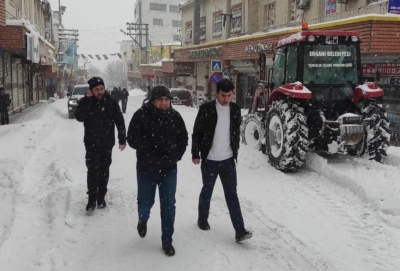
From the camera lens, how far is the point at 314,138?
721 centimetres

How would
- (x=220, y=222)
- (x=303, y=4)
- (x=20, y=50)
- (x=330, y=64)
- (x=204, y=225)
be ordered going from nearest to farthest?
(x=204, y=225) → (x=220, y=222) → (x=330, y=64) → (x=20, y=50) → (x=303, y=4)

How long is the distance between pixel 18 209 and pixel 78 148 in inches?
193

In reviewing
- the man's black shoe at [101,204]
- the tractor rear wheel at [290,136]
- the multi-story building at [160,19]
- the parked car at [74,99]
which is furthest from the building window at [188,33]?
the multi-story building at [160,19]

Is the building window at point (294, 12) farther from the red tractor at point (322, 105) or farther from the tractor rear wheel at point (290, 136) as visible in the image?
the tractor rear wheel at point (290, 136)

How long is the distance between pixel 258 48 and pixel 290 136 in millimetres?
10637

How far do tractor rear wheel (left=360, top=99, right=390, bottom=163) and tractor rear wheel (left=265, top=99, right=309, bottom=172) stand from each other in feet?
3.88

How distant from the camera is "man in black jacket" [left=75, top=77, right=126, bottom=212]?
4.95 m

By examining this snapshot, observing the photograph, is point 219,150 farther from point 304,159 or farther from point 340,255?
point 304,159

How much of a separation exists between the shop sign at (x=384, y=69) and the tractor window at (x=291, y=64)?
23.5 ft

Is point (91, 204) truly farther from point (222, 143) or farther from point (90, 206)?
point (222, 143)

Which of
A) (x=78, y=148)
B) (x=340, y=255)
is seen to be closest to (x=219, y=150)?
(x=340, y=255)

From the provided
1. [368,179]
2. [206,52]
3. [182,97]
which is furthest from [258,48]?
[368,179]

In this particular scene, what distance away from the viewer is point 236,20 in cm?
2522

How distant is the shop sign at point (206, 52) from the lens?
846 inches
